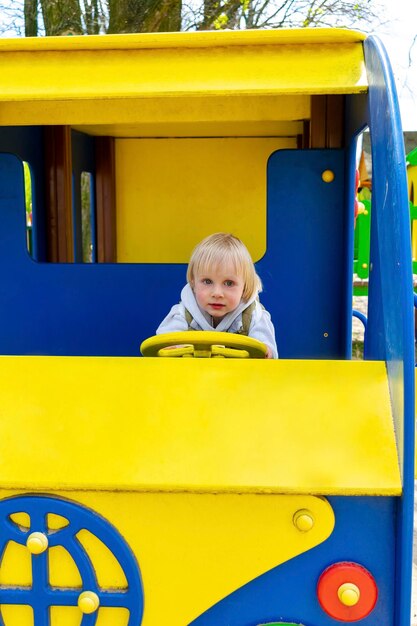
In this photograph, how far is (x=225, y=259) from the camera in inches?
84.7

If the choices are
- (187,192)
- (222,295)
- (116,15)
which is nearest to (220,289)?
(222,295)

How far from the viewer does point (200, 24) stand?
7.71 metres

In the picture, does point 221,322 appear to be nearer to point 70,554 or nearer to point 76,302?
point 76,302

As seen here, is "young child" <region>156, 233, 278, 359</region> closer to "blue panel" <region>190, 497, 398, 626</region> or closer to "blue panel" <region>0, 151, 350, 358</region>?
"blue panel" <region>0, 151, 350, 358</region>

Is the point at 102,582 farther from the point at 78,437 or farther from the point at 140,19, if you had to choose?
the point at 140,19

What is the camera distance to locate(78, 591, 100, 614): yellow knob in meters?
1.39

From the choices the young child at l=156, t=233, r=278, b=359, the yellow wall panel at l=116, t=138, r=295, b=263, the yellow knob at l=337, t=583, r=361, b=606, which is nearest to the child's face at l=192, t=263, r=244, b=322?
the young child at l=156, t=233, r=278, b=359

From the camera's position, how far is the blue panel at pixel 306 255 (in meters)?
2.68

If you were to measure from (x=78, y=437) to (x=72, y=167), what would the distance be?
213 centimetres

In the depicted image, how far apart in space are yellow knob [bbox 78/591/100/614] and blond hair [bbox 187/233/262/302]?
42.0 inches

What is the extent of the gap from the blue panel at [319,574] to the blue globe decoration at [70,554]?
6.8 inches

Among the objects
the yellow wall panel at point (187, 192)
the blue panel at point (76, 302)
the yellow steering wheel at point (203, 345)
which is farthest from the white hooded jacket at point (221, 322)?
the yellow wall panel at point (187, 192)

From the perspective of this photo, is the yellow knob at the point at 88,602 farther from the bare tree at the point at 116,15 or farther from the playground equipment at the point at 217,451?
the bare tree at the point at 116,15

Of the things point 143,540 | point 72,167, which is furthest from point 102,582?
point 72,167
